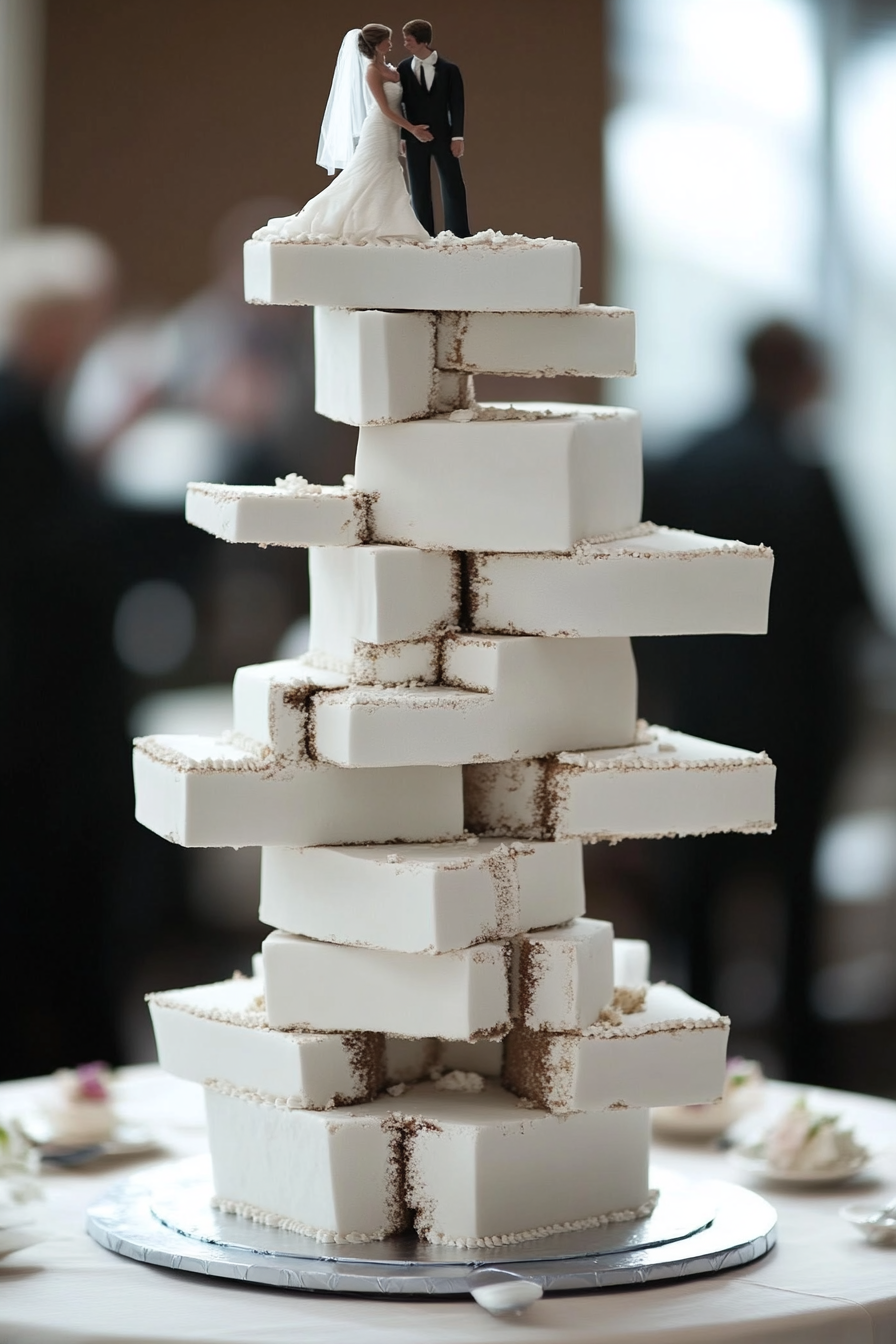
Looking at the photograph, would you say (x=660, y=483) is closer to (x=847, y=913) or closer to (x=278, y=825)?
(x=847, y=913)

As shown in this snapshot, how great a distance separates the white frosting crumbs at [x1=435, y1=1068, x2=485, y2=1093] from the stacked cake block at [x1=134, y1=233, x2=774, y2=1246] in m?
0.04

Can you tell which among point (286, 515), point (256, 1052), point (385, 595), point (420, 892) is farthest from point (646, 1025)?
point (286, 515)

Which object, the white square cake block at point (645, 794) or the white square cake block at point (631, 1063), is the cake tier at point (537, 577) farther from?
the white square cake block at point (631, 1063)

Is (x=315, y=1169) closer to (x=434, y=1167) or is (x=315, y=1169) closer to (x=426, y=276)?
(x=434, y=1167)

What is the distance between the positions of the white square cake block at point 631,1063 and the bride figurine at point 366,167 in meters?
0.89

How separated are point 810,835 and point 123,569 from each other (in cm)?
160

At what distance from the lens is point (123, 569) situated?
4230 millimetres

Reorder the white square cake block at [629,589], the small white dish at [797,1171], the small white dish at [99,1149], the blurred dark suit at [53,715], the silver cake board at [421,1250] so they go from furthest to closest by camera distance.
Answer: the blurred dark suit at [53,715] < the small white dish at [99,1149] < the small white dish at [797,1171] < the white square cake block at [629,589] < the silver cake board at [421,1250]

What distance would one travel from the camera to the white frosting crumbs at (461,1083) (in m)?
2.38

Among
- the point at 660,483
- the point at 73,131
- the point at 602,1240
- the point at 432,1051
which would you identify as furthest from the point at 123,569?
the point at 602,1240

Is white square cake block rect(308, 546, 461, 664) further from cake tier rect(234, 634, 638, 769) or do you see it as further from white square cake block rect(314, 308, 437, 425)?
white square cake block rect(314, 308, 437, 425)

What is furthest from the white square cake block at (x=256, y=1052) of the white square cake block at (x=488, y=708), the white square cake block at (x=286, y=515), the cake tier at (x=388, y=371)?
the cake tier at (x=388, y=371)

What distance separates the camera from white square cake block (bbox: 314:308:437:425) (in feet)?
7.30

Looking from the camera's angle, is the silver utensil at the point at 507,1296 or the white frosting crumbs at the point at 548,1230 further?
the white frosting crumbs at the point at 548,1230
